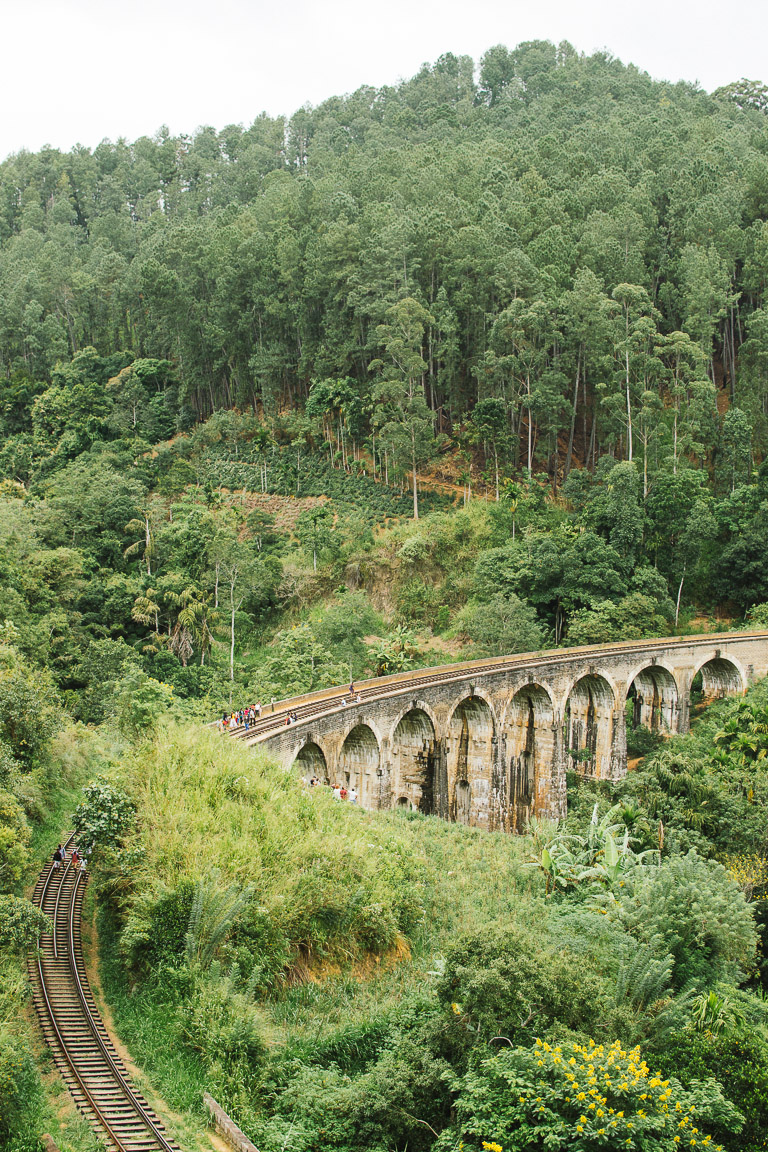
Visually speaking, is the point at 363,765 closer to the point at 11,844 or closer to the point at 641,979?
the point at 11,844

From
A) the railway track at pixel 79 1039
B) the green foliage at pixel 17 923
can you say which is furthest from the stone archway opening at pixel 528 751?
the green foliage at pixel 17 923

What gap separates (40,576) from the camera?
48.0 metres

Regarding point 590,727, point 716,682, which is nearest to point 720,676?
point 716,682

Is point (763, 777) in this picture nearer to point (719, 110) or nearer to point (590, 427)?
point (590, 427)

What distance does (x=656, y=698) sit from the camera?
4672 centimetres

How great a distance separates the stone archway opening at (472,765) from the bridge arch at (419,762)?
1592mm

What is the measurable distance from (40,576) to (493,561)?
23.3m

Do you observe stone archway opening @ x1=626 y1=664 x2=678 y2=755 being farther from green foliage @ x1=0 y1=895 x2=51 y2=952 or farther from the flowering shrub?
green foliage @ x1=0 y1=895 x2=51 y2=952

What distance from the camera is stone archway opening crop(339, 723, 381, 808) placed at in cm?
3186

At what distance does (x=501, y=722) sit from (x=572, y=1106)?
82.0ft

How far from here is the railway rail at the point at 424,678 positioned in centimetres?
2898

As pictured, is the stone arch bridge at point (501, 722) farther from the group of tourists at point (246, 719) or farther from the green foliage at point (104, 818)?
the green foliage at point (104, 818)

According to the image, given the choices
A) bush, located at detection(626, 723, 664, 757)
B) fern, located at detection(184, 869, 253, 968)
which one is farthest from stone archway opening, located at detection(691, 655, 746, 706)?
fern, located at detection(184, 869, 253, 968)

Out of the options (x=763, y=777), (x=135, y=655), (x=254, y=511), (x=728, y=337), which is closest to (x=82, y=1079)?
(x=763, y=777)
